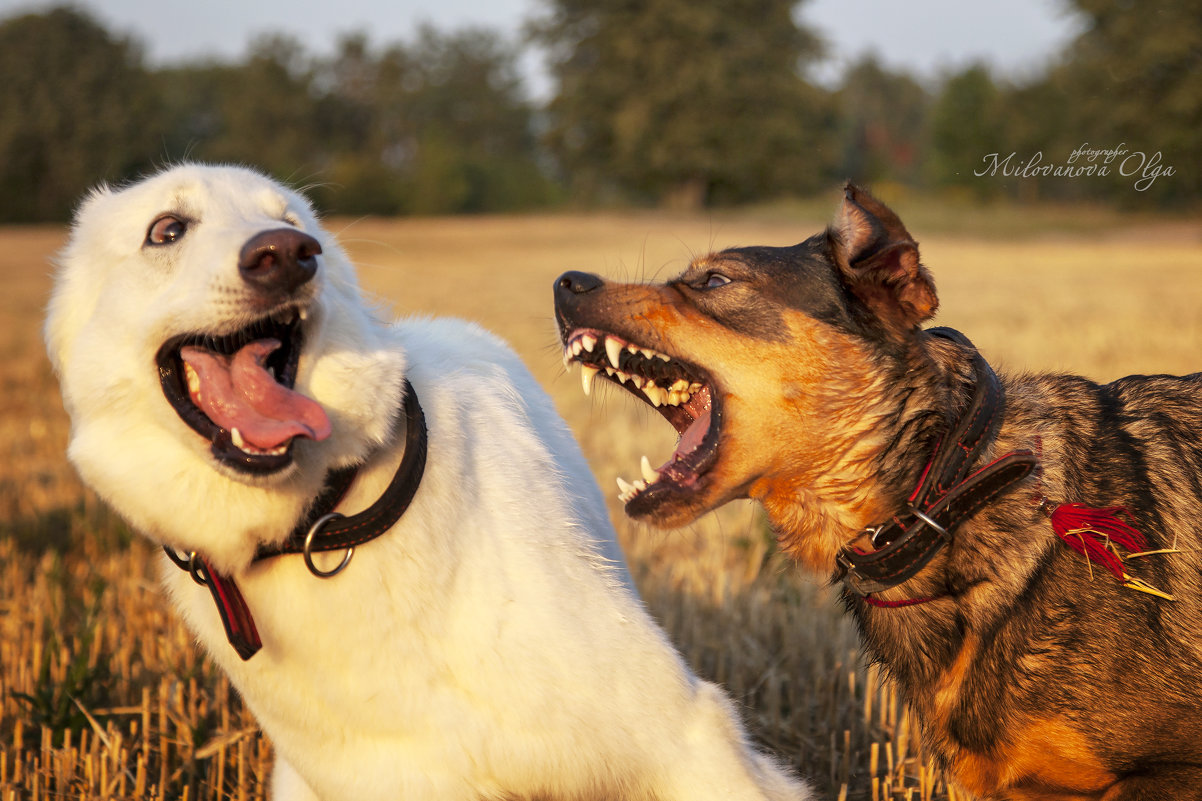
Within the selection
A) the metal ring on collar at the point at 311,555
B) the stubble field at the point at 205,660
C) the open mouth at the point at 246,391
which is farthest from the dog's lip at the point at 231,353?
the stubble field at the point at 205,660

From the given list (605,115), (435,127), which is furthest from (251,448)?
(435,127)

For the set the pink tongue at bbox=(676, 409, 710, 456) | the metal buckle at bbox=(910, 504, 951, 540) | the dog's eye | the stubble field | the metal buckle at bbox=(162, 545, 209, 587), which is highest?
the dog's eye

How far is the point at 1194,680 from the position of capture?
9.25ft

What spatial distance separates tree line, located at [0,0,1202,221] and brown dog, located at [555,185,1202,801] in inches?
1486

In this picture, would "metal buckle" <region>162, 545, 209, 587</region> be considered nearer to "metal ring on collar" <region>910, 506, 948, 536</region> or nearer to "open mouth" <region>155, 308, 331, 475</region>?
"open mouth" <region>155, 308, 331, 475</region>

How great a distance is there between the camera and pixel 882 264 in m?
3.01

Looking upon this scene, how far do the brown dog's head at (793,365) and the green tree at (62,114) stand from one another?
45.2 meters

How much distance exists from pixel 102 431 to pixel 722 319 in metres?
1.87

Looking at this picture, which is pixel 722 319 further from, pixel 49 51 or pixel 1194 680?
pixel 49 51

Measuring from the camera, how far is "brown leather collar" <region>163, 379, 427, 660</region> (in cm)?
246

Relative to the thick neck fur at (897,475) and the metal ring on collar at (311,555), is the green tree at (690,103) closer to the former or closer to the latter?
the thick neck fur at (897,475)

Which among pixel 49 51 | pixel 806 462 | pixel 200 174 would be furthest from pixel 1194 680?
pixel 49 51

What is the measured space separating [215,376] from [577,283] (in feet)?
4.37

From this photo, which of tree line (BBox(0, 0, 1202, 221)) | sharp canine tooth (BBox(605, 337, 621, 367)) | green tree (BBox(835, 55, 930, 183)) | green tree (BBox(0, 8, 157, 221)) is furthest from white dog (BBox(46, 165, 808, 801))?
green tree (BBox(835, 55, 930, 183))
